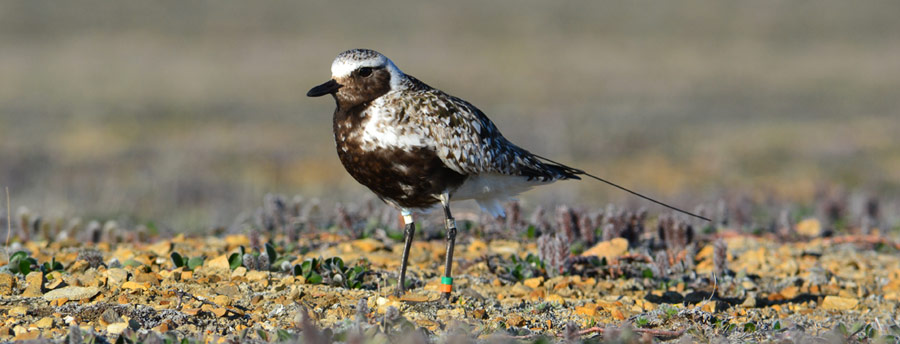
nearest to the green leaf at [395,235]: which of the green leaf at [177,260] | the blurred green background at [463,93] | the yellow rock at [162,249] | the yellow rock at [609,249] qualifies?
the yellow rock at [609,249]

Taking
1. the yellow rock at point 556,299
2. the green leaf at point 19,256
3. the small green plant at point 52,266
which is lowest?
the small green plant at point 52,266

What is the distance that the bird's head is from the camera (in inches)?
224

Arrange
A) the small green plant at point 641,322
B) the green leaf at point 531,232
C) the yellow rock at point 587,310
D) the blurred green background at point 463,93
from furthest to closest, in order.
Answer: the blurred green background at point 463,93, the green leaf at point 531,232, the yellow rock at point 587,310, the small green plant at point 641,322

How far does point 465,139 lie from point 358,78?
0.72 meters

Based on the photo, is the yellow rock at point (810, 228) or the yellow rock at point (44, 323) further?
the yellow rock at point (810, 228)

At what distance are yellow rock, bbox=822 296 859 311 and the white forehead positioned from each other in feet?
10.4

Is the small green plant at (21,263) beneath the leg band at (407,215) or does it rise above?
beneath

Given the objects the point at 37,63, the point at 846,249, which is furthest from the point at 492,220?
the point at 37,63

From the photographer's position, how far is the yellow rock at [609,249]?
22.4ft

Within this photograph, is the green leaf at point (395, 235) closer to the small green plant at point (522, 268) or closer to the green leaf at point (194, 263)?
the small green plant at point (522, 268)

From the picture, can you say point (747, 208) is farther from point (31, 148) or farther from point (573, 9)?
point (573, 9)

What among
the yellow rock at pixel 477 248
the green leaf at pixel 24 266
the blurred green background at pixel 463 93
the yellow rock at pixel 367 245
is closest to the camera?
the green leaf at pixel 24 266

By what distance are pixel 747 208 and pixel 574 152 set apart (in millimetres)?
10052

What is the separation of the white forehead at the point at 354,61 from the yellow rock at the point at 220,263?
132 cm
